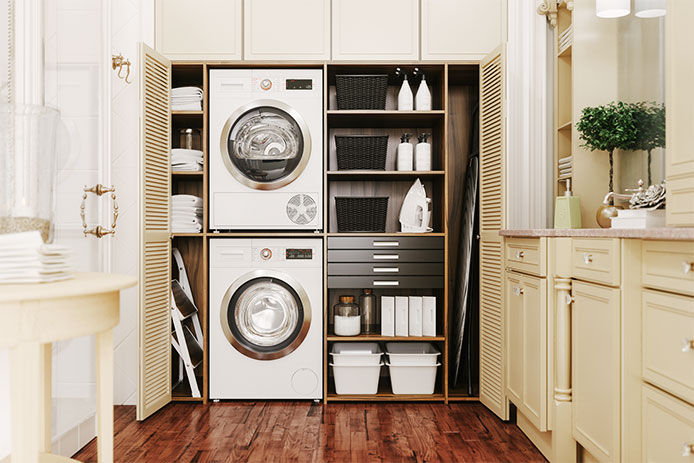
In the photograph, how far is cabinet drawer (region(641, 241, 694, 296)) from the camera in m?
1.43

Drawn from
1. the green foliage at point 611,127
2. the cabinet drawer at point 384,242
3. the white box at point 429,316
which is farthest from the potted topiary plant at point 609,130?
the white box at point 429,316

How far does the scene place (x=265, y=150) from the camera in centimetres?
314

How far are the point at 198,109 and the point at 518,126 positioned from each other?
1.93 meters

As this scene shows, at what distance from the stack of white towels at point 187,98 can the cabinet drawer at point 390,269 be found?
1248 millimetres

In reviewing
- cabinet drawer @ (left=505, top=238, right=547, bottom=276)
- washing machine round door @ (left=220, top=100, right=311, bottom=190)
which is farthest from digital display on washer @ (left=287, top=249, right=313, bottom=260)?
cabinet drawer @ (left=505, top=238, right=547, bottom=276)

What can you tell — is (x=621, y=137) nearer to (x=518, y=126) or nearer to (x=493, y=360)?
(x=518, y=126)

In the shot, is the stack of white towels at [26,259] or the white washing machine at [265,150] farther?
the white washing machine at [265,150]

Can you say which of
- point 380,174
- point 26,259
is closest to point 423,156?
point 380,174

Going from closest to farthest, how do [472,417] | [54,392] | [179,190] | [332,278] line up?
[54,392]
[472,417]
[332,278]
[179,190]

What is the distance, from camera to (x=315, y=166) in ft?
10.3

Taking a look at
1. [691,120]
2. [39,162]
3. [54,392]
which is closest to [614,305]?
[691,120]

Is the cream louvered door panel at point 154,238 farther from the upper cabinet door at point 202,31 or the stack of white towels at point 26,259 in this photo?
the stack of white towels at point 26,259

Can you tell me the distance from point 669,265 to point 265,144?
2.22m

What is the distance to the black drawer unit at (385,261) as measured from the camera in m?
3.12
